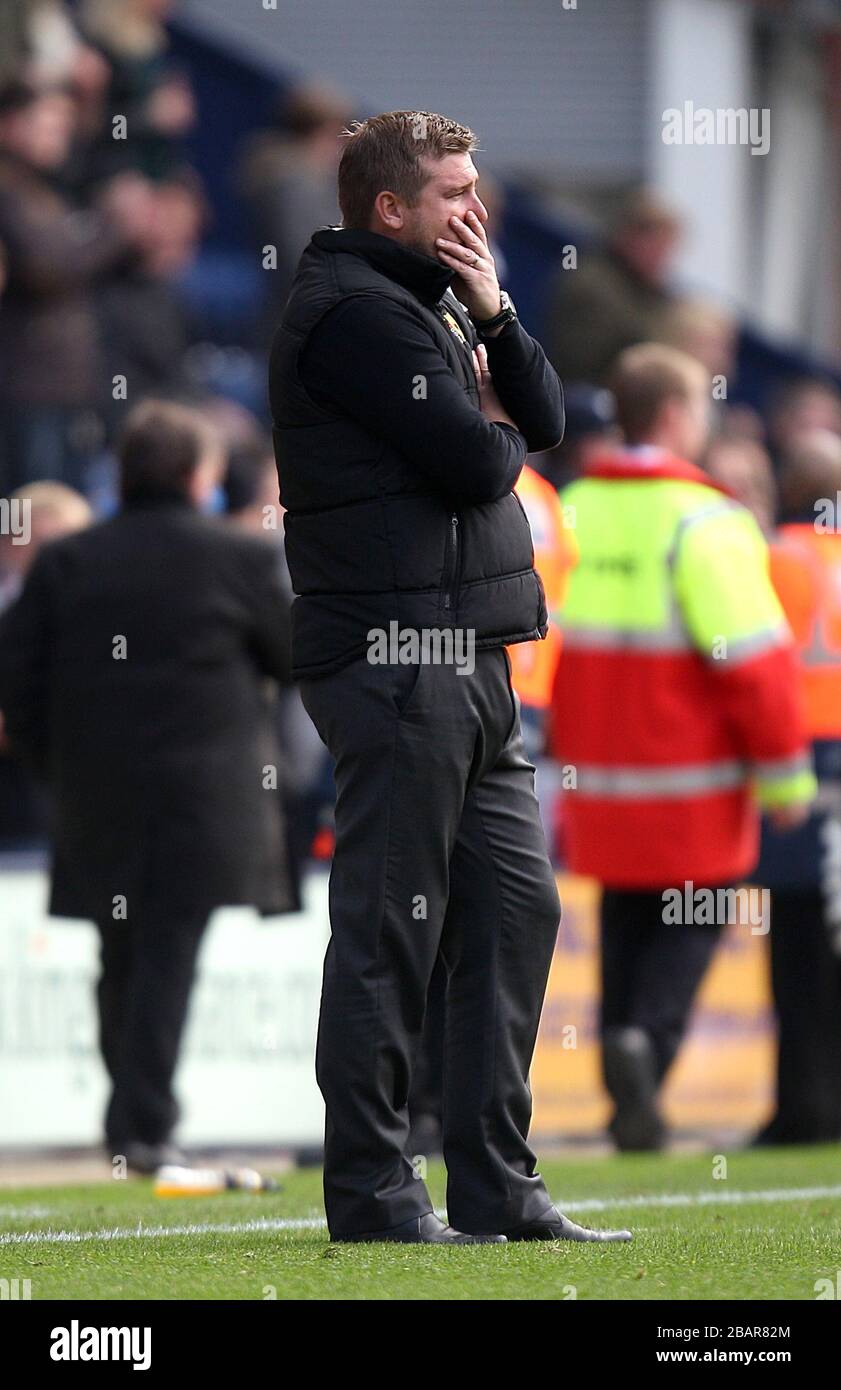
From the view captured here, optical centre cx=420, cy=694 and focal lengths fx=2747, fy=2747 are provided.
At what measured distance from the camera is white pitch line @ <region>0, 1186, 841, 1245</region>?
19.2ft

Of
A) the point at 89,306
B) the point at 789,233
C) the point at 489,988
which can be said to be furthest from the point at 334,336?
the point at 789,233

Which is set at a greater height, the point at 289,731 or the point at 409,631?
the point at 409,631

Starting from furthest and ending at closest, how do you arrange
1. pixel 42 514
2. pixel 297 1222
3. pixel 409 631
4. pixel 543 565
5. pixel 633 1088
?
pixel 42 514 < pixel 543 565 < pixel 633 1088 < pixel 297 1222 < pixel 409 631

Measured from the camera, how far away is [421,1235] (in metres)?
5.16

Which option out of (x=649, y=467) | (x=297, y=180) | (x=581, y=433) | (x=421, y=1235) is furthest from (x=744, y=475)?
(x=421, y=1235)

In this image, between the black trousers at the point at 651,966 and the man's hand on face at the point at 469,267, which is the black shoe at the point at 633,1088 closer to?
the black trousers at the point at 651,966

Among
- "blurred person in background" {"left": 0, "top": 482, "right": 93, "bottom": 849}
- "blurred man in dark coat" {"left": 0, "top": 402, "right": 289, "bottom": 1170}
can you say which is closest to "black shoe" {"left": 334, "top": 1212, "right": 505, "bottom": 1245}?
"blurred man in dark coat" {"left": 0, "top": 402, "right": 289, "bottom": 1170}

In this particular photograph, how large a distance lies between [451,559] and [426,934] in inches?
27.9

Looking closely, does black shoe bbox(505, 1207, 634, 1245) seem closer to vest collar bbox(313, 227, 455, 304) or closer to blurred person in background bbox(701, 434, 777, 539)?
vest collar bbox(313, 227, 455, 304)

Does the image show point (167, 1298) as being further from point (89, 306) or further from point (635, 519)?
point (89, 306)

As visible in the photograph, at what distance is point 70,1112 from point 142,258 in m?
4.41

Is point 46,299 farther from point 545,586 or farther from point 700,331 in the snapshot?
point 545,586

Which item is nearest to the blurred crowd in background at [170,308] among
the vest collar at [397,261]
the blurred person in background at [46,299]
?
the blurred person in background at [46,299]
